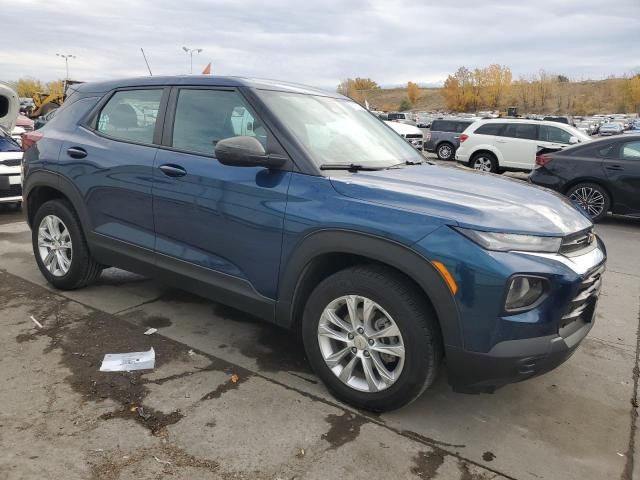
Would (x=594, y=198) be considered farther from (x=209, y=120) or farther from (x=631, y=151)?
(x=209, y=120)

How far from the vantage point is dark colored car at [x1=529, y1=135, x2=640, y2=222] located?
867 cm

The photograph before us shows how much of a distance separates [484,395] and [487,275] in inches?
46.3

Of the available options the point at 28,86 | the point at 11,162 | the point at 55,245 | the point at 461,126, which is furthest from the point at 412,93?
the point at 55,245

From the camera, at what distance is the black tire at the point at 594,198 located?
893 cm

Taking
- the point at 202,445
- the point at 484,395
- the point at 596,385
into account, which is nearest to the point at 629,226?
the point at 596,385

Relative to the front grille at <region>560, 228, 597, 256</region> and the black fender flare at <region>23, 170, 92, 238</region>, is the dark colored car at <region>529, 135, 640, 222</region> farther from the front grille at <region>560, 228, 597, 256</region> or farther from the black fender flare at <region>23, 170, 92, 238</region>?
the black fender flare at <region>23, 170, 92, 238</region>

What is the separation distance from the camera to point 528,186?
3381 mm

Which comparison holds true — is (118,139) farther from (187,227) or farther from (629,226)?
(629,226)

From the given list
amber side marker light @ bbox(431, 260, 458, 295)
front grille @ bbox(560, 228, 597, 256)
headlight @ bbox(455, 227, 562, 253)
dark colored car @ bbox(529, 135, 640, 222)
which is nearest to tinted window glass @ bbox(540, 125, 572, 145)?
dark colored car @ bbox(529, 135, 640, 222)

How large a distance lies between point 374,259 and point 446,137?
1884 centimetres

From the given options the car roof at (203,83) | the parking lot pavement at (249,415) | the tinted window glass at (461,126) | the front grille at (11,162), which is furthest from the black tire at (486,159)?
the car roof at (203,83)

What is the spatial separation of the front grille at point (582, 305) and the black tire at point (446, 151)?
18292 mm

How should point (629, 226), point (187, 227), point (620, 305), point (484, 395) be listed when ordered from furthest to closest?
point (629, 226), point (620, 305), point (187, 227), point (484, 395)

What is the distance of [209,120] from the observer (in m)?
3.53
